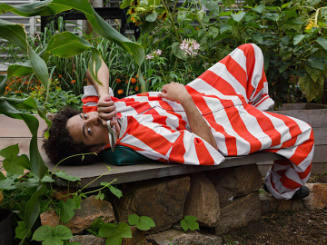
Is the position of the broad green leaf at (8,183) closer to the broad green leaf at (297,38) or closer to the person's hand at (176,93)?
the person's hand at (176,93)

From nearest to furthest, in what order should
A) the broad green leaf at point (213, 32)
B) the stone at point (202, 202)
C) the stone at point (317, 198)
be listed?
the stone at point (202, 202) < the stone at point (317, 198) < the broad green leaf at point (213, 32)

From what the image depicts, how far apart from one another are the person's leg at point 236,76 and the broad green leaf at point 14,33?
57.9 inches

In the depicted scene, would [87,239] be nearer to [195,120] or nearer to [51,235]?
[51,235]

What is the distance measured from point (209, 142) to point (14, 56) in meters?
2.29

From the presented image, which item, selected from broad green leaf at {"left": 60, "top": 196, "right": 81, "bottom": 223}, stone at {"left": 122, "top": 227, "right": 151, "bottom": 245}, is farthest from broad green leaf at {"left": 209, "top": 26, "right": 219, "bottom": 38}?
broad green leaf at {"left": 60, "top": 196, "right": 81, "bottom": 223}

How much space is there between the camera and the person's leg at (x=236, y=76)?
2.25 metres

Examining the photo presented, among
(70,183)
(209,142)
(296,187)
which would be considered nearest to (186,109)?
(209,142)

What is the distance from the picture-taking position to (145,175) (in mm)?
1619

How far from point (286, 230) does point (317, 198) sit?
479 mm

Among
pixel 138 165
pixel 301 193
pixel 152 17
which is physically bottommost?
pixel 301 193

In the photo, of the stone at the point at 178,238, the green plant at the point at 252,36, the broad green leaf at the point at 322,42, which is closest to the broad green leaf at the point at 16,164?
the stone at the point at 178,238

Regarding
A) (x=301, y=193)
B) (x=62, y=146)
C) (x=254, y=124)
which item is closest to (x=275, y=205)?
(x=301, y=193)

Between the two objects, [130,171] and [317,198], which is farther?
[317,198]

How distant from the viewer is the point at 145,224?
1.55 metres
